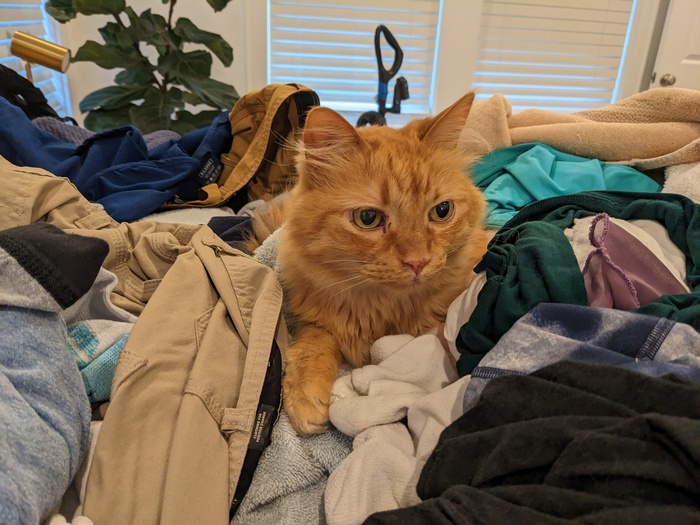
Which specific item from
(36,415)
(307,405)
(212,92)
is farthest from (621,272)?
(212,92)

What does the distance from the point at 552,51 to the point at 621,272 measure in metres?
3.68

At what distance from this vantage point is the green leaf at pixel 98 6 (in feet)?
8.48

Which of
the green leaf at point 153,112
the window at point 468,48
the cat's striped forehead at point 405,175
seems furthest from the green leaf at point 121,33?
the cat's striped forehead at point 405,175

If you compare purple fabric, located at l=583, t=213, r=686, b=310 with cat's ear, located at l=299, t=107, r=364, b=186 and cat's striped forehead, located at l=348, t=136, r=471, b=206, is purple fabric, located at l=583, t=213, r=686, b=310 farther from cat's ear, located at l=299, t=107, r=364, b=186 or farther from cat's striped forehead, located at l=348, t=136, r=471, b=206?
cat's ear, located at l=299, t=107, r=364, b=186

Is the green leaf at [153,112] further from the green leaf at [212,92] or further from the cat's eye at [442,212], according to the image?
the cat's eye at [442,212]

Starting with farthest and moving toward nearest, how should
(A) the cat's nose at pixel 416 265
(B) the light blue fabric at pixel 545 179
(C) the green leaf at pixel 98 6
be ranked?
1. (C) the green leaf at pixel 98 6
2. (B) the light blue fabric at pixel 545 179
3. (A) the cat's nose at pixel 416 265

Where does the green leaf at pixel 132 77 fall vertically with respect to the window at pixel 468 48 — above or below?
below

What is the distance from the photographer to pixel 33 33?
274 cm

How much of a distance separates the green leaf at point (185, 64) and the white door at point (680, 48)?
3307mm

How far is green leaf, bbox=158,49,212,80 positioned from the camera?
9.55 ft

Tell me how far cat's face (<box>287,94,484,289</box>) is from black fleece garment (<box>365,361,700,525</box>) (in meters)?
0.45

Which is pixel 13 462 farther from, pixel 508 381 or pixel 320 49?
pixel 320 49

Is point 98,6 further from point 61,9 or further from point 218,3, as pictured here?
point 218,3

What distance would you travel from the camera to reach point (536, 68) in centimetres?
398
